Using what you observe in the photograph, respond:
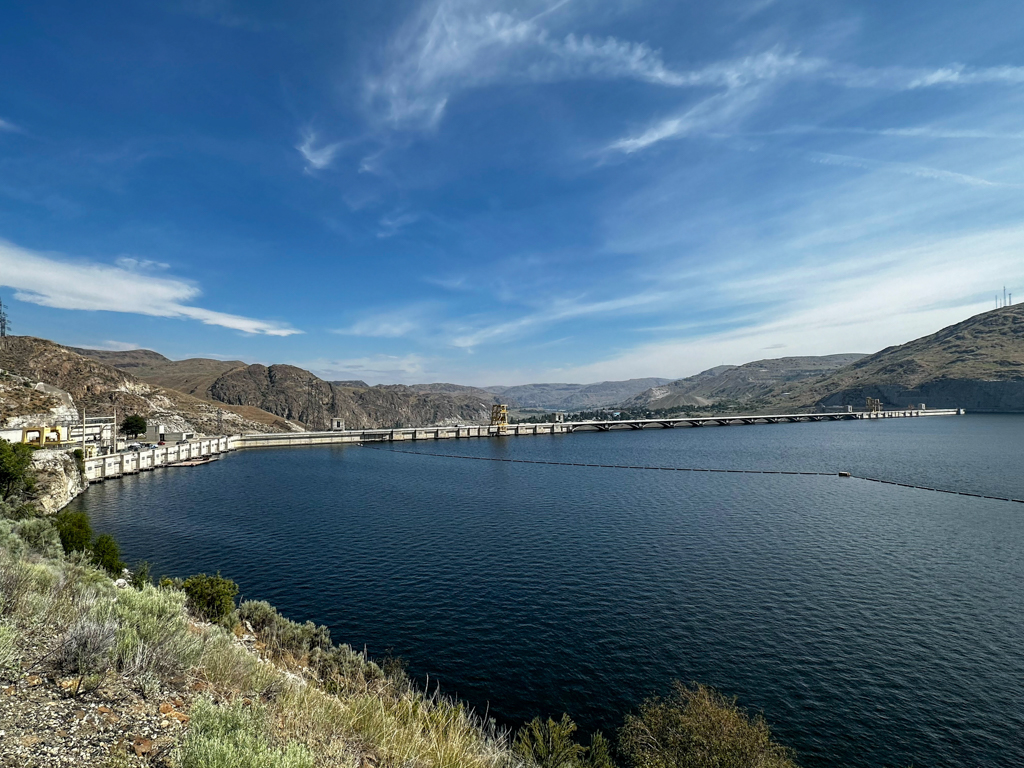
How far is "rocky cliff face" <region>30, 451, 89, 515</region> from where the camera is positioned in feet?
160

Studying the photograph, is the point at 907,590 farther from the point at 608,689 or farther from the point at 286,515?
the point at 286,515

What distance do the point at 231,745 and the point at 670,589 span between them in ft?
87.2

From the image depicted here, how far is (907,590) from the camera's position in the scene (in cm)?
2772

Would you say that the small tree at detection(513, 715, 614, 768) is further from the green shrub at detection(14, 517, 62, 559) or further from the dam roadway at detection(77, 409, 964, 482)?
the dam roadway at detection(77, 409, 964, 482)

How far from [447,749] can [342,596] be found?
20.6m

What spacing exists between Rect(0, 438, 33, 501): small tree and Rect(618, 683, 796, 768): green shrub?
180 ft

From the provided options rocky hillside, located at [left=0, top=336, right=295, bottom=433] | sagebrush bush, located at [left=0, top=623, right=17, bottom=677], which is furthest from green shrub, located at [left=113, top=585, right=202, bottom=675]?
rocky hillside, located at [left=0, top=336, right=295, bottom=433]

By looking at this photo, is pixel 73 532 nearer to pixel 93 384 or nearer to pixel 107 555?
pixel 107 555

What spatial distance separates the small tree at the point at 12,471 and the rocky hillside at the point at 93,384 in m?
93.2

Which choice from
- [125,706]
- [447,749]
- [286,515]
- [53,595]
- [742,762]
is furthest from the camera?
[286,515]

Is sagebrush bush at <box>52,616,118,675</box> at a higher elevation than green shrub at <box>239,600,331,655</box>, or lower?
higher

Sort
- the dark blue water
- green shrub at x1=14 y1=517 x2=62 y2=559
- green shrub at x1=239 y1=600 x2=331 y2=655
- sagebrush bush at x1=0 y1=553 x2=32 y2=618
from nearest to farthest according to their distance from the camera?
sagebrush bush at x1=0 y1=553 x2=32 y2=618, the dark blue water, green shrub at x1=239 y1=600 x2=331 y2=655, green shrub at x1=14 y1=517 x2=62 y2=559

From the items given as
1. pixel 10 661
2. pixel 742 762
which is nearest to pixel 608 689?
pixel 742 762

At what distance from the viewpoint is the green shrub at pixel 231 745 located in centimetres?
647
